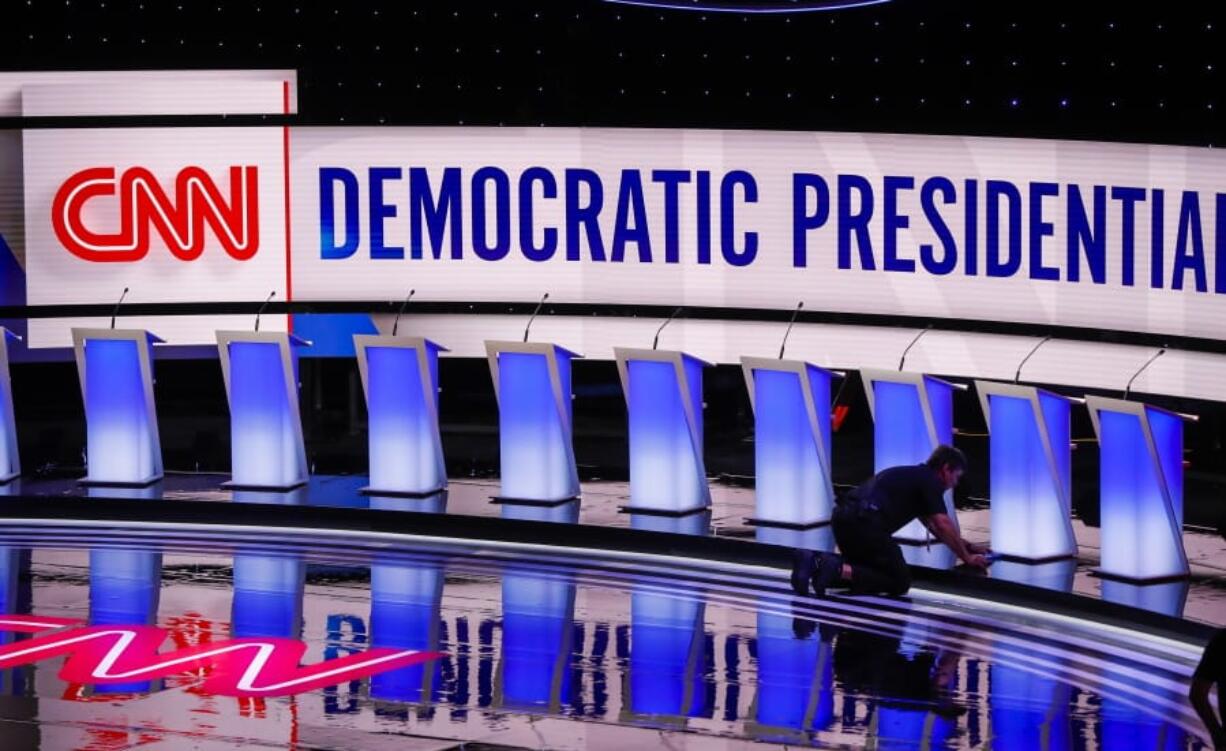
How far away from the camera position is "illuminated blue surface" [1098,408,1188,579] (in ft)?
35.7

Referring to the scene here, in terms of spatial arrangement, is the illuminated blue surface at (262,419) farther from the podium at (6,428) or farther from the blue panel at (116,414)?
→ the podium at (6,428)

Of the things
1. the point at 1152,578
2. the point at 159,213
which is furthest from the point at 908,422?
the point at 159,213

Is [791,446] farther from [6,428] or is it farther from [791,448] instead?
[6,428]

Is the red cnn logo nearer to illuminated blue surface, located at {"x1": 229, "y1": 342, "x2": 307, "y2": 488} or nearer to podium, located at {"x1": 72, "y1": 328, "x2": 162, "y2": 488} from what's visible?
podium, located at {"x1": 72, "y1": 328, "x2": 162, "y2": 488}

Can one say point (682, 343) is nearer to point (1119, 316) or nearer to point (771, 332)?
point (771, 332)

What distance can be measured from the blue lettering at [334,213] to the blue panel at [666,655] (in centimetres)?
474

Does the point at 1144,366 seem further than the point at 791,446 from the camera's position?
No

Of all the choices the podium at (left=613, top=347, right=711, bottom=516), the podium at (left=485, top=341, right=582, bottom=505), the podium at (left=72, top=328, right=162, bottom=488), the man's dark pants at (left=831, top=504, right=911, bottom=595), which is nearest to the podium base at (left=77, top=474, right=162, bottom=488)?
the podium at (left=72, top=328, right=162, bottom=488)

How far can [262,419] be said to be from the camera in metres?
13.8

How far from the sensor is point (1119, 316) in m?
12.5

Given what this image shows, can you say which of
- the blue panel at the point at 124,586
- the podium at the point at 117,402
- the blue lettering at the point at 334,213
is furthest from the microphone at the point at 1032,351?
the podium at the point at 117,402

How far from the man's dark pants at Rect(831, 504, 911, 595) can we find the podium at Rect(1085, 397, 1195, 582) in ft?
3.50

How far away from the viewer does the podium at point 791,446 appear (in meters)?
12.6

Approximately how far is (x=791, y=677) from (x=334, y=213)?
6.77 metres
